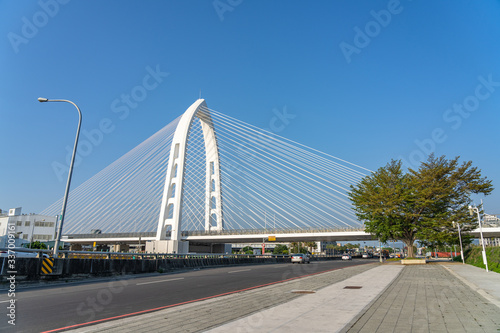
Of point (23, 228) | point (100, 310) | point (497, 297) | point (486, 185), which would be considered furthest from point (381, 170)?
point (23, 228)

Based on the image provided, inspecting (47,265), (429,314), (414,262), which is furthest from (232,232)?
(429,314)

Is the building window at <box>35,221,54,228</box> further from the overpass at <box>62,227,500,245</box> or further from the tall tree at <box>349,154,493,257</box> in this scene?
the tall tree at <box>349,154,493,257</box>

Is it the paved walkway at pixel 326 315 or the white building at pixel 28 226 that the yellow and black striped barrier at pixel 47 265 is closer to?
the paved walkway at pixel 326 315

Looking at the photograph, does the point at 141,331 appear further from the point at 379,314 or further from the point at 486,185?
the point at 486,185

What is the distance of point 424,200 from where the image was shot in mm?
35562

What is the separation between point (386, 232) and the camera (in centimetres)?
3962

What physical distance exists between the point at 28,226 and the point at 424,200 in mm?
94331

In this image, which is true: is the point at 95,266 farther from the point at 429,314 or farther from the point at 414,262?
the point at 414,262

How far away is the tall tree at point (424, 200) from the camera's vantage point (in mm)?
36250

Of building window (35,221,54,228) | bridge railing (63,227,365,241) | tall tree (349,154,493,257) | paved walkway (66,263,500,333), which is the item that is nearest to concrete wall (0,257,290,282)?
paved walkway (66,263,500,333)

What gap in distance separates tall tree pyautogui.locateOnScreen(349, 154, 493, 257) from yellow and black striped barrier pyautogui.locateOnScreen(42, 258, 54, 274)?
3270 centimetres

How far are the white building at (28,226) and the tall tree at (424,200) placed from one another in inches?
3298

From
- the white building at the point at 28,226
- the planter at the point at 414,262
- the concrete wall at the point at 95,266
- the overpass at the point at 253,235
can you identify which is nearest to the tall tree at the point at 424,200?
the planter at the point at 414,262

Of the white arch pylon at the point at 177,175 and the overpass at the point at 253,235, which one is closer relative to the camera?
A: the white arch pylon at the point at 177,175
